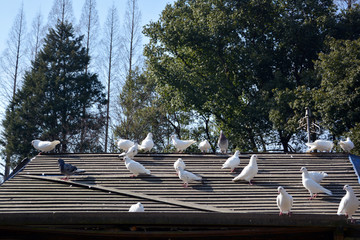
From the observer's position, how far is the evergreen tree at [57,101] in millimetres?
28219

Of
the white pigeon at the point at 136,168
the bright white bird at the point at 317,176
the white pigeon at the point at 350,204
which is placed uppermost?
the white pigeon at the point at 136,168

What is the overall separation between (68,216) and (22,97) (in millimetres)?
27376

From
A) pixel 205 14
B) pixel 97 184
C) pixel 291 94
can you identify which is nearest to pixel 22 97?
pixel 205 14

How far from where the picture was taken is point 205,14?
81.6ft

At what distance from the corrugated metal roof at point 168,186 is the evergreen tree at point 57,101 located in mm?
18112

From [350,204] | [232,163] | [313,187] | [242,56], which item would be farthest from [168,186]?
[242,56]

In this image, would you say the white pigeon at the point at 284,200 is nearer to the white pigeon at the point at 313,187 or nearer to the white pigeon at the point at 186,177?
the white pigeon at the point at 313,187

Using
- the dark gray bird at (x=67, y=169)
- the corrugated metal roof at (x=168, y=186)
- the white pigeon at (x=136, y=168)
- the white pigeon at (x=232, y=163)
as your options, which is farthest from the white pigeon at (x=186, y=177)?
the dark gray bird at (x=67, y=169)

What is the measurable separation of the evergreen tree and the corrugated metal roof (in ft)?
59.4

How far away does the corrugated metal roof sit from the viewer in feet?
23.8

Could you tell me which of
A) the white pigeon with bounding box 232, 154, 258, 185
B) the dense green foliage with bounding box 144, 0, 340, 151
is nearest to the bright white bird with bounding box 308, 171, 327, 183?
the white pigeon with bounding box 232, 154, 258, 185

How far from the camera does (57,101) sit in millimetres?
29125

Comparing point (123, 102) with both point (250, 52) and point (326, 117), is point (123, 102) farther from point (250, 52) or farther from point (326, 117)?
point (326, 117)

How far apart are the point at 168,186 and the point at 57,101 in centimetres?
2263
